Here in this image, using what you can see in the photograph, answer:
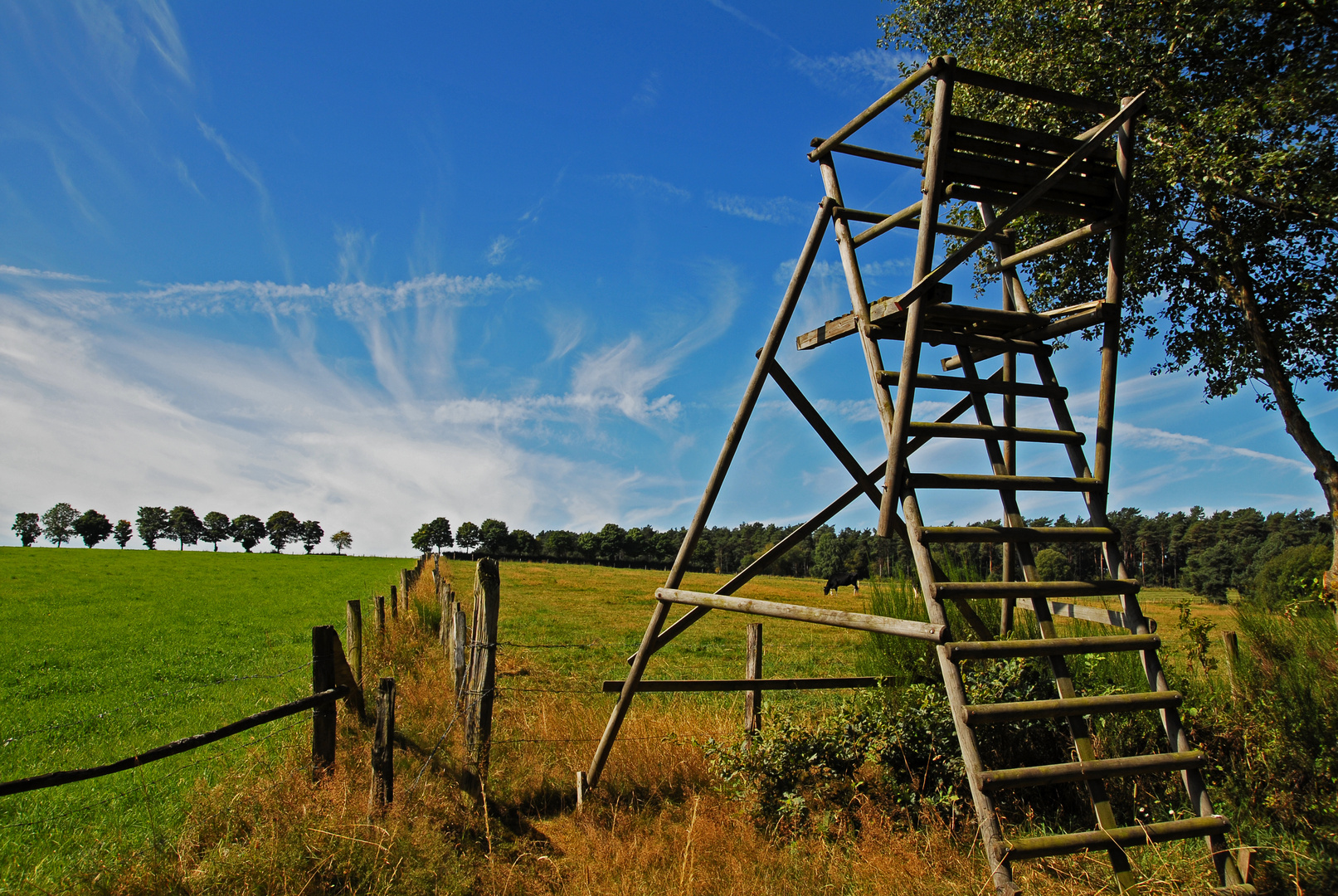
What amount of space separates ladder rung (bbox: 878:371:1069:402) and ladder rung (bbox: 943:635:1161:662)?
56.8 inches

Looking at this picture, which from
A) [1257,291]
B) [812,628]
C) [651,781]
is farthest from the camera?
[812,628]

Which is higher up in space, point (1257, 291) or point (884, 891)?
point (1257, 291)

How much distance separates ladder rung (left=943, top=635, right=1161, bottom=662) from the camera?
11.2 ft

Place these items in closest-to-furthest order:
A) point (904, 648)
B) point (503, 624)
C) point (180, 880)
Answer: point (180, 880)
point (904, 648)
point (503, 624)

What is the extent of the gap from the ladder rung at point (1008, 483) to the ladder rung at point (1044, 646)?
87 centimetres

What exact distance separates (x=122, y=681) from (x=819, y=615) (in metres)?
15.8

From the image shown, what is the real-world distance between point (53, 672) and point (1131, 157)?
1985cm

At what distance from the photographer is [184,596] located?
95.7ft

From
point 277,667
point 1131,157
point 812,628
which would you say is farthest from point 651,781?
point 812,628

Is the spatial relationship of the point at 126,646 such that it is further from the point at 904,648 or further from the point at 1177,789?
the point at 1177,789

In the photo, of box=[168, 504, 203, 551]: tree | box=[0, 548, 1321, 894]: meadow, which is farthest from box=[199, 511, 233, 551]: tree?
box=[0, 548, 1321, 894]: meadow

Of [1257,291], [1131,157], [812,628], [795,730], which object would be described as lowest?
[812,628]

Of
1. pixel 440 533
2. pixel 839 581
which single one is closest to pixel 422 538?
pixel 440 533

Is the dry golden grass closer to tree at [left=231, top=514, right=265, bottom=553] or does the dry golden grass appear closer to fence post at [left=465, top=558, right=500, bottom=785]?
fence post at [left=465, top=558, right=500, bottom=785]
